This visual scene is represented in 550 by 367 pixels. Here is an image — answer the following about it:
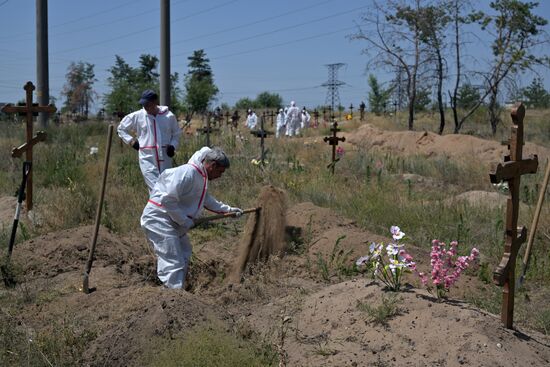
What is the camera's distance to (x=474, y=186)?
12953mm

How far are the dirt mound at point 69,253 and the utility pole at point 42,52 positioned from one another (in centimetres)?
1100

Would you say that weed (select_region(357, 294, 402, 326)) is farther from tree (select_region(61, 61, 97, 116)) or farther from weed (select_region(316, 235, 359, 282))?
tree (select_region(61, 61, 97, 116))

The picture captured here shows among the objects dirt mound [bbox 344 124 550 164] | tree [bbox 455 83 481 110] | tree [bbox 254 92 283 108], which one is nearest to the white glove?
dirt mound [bbox 344 124 550 164]

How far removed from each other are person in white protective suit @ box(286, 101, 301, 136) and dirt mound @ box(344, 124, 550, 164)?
5.61m

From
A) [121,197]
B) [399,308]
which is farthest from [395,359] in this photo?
[121,197]

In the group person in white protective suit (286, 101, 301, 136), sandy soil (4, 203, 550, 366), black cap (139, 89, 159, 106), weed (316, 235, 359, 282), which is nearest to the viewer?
sandy soil (4, 203, 550, 366)

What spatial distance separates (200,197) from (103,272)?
144cm

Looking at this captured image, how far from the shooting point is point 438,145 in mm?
20766

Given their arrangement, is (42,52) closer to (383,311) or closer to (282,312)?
(282,312)

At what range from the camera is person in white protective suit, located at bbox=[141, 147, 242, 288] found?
604 cm

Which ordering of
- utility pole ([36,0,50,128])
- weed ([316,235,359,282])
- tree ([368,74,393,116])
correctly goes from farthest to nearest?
tree ([368,74,393,116])
utility pole ([36,0,50,128])
weed ([316,235,359,282])

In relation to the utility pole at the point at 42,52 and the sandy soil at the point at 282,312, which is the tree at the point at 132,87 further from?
the sandy soil at the point at 282,312

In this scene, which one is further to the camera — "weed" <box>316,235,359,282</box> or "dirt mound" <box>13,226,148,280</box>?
"dirt mound" <box>13,226,148,280</box>

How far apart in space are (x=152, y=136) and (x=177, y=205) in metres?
3.07
